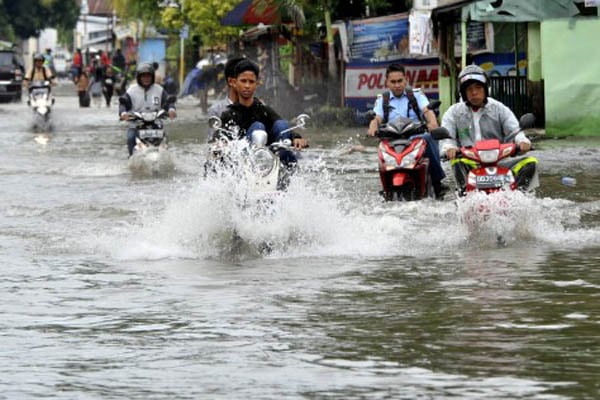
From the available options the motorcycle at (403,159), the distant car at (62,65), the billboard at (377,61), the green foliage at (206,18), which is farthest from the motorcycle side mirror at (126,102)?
the distant car at (62,65)

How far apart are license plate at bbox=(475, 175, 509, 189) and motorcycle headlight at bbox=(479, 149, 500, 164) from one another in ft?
0.39

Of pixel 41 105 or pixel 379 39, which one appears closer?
pixel 379 39

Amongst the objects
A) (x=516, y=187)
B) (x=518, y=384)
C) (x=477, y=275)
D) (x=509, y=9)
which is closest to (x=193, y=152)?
(x=509, y=9)

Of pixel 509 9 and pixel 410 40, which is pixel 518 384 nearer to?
pixel 509 9

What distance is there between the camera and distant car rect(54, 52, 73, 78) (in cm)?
12206

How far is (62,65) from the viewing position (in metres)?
138

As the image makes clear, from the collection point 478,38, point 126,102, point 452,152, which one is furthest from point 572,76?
point 452,152

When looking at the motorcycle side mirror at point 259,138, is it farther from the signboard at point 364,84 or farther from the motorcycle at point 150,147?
the signboard at point 364,84

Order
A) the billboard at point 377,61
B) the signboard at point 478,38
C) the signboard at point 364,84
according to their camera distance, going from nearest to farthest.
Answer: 1. the signboard at point 478,38
2. the billboard at point 377,61
3. the signboard at point 364,84

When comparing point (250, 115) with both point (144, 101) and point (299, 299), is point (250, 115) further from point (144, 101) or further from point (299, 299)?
point (144, 101)

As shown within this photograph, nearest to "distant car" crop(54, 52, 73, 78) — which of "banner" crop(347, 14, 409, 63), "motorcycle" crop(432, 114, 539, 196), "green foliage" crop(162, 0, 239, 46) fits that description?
"green foliage" crop(162, 0, 239, 46)

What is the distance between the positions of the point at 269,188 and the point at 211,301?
2.35 meters

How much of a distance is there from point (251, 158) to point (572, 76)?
14.1 m

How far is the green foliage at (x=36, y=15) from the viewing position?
91.4m
